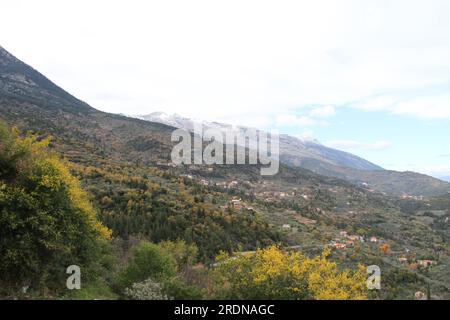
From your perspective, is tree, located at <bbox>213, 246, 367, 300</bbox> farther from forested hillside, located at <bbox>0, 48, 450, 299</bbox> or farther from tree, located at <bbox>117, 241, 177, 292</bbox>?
tree, located at <bbox>117, 241, 177, 292</bbox>

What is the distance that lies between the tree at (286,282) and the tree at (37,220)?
6283mm

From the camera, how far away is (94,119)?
132 metres

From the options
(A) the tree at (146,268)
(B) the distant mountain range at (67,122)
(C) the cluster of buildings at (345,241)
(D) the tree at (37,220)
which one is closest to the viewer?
(D) the tree at (37,220)

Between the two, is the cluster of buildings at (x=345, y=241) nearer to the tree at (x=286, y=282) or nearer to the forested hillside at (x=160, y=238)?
the forested hillside at (x=160, y=238)

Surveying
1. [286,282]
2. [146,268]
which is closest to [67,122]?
[146,268]

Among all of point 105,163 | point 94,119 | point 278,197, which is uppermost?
point 94,119

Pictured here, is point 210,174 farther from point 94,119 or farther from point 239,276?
point 239,276

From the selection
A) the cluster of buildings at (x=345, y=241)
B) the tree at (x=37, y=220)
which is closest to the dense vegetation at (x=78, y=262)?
the tree at (x=37, y=220)

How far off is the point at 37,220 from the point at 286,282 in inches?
386

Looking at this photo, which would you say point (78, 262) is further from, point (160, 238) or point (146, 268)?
point (160, 238)

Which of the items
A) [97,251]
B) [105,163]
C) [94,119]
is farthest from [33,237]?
[94,119]

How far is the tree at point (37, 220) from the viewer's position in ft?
50.9
